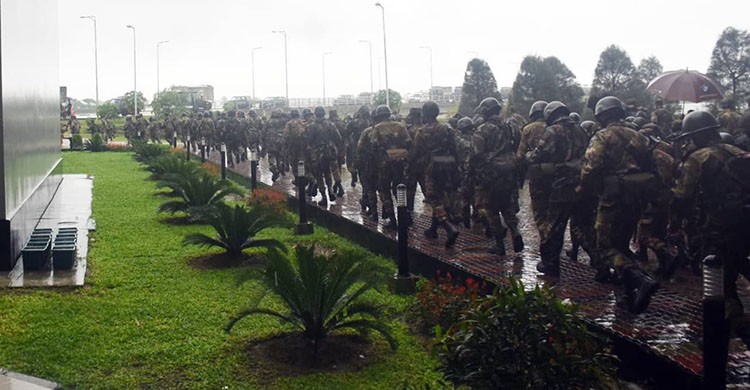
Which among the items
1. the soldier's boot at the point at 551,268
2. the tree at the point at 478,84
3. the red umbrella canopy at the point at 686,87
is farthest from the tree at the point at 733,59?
the soldier's boot at the point at 551,268

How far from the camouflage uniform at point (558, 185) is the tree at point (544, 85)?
43.4 feet

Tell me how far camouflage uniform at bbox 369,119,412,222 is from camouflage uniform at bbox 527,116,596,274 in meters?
3.45

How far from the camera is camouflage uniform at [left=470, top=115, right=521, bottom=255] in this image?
10.1 meters

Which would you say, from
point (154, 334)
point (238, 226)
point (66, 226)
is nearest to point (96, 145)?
point (66, 226)

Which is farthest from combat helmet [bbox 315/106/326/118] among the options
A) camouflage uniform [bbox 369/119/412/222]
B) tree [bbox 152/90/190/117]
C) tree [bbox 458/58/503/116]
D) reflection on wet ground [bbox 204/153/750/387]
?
tree [bbox 152/90/190/117]

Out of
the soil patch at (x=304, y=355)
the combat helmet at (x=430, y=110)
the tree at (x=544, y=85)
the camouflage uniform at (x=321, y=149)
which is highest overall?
the tree at (x=544, y=85)

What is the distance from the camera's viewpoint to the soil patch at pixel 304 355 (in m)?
6.47

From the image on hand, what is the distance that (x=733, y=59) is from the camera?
20000 millimetres

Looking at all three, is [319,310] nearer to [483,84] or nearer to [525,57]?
[525,57]

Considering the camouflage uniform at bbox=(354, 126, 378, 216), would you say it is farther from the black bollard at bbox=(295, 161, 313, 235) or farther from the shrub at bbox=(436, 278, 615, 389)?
the shrub at bbox=(436, 278, 615, 389)

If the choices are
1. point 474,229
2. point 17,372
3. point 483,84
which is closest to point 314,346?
point 17,372

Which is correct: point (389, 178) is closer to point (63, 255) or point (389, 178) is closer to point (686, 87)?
point (63, 255)

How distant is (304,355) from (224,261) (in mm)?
4387

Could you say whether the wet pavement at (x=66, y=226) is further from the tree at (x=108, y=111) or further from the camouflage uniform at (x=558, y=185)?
the tree at (x=108, y=111)
